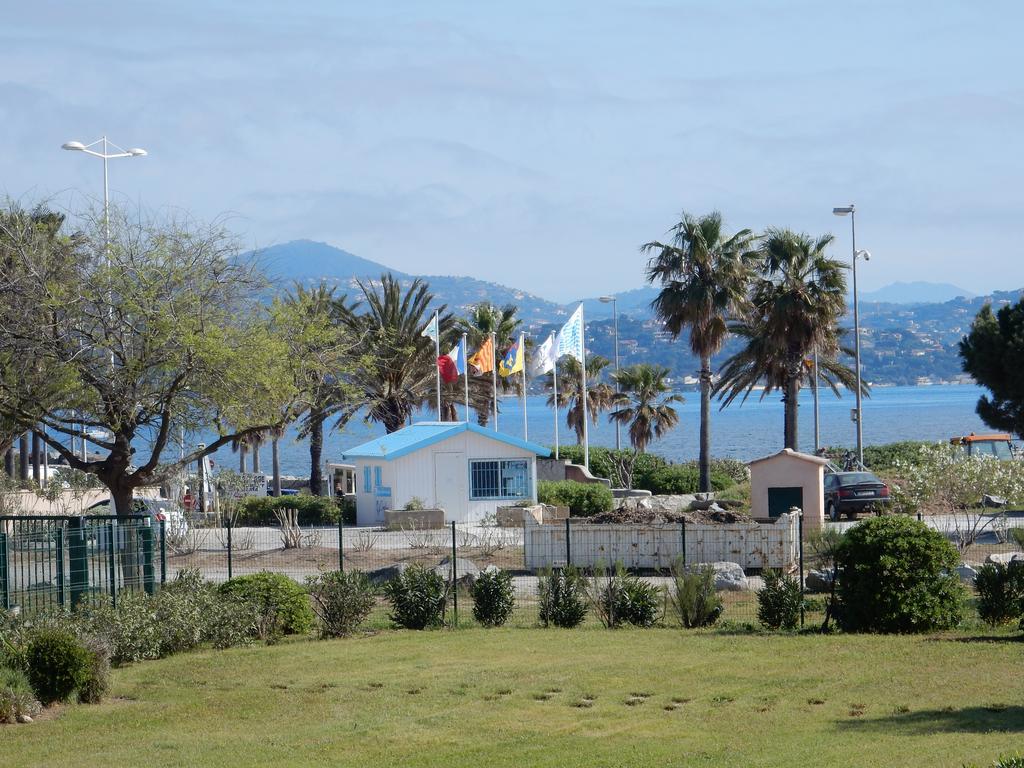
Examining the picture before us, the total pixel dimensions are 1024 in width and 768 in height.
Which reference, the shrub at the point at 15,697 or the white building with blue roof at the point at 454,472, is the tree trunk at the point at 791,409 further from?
the shrub at the point at 15,697

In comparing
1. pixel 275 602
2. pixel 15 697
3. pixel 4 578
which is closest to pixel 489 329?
pixel 275 602

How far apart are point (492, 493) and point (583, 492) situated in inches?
124

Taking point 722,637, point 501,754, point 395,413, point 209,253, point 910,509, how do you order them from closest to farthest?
point 501,754
point 722,637
point 209,253
point 910,509
point 395,413

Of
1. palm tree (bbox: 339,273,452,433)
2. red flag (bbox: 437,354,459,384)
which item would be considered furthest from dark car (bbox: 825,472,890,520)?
palm tree (bbox: 339,273,452,433)

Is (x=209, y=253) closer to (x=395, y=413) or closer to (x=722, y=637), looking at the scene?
(x=722, y=637)

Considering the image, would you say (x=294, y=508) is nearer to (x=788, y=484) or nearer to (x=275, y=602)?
(x=788, y=484)

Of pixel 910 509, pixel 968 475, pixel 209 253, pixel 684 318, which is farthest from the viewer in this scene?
pixel 684 318

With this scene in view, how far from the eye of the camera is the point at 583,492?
4044cm

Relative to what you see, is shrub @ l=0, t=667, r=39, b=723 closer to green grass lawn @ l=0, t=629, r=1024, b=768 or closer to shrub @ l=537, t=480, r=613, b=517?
green grass lawn @ l=0, t=629, r=1024, b=768

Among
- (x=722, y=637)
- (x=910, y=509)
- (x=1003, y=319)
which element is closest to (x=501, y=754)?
(x=722, y=637)

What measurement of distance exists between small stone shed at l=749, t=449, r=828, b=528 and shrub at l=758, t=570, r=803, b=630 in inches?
552

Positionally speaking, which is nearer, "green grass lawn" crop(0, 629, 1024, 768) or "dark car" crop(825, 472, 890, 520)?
"green grass lawn" crop(0, 629, 1024, 768)

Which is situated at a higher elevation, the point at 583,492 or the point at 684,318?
the point at 684,318

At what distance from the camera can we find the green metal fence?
1620cm
